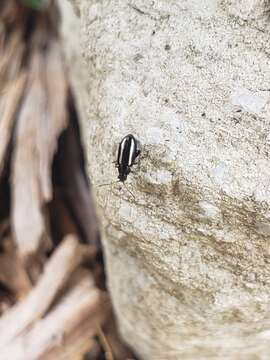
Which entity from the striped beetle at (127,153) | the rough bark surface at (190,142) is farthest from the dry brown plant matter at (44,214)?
the striped beetle at (127,153)

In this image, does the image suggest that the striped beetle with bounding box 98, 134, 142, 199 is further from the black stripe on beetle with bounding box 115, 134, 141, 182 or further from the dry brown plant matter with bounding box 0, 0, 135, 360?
the dry brown plant matter with bounding box 0, 0, 135, 360

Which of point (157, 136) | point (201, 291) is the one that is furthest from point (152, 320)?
point (157, 136)

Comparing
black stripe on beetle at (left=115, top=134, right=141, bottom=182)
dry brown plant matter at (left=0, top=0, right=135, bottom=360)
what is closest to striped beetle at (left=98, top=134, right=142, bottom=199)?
black stripe on beetle at (left=115, top=134, right=141, bottom=182)

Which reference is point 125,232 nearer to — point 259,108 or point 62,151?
point 259,108

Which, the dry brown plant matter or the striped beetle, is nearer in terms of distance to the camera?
the striped beetle

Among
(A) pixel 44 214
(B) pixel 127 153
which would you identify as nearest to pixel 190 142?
(B) pixel 127 153

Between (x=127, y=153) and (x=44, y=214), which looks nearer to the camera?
(x=127, y=153)

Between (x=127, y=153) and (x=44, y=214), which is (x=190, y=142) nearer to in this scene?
(x=127, y=153)
